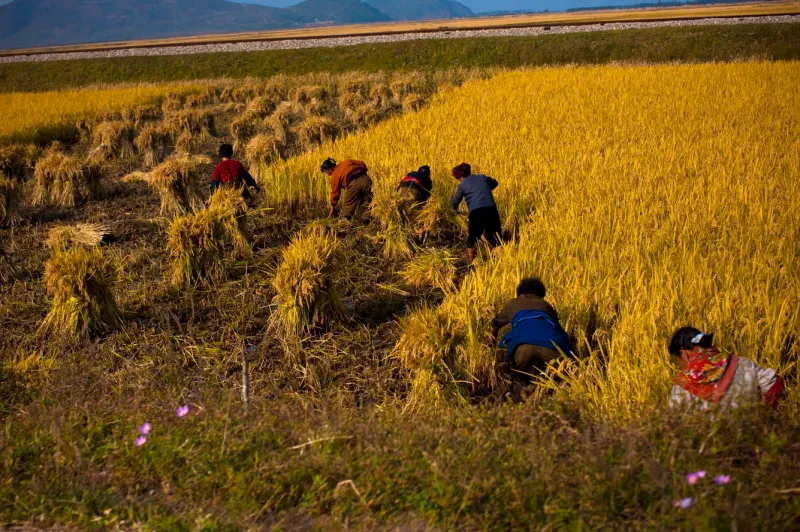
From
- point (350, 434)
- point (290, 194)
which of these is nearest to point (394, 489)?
point (350, 434)

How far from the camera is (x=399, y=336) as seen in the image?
442 cm

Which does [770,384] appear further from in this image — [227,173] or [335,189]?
[227,173]

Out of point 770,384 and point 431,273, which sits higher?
point 770,384

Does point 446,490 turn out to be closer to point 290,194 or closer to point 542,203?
point 542,203

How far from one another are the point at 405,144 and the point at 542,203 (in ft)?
11.6

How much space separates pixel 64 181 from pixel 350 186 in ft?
13.8

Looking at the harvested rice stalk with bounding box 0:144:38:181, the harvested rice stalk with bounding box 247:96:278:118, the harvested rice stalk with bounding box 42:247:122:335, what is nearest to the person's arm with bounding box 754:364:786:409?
the harvested rice stalk with bounding box 42:247:122:335

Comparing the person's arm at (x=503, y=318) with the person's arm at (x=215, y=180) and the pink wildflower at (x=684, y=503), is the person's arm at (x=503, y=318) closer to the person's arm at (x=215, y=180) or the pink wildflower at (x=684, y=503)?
the pink wildflower at (x=684, y=503)

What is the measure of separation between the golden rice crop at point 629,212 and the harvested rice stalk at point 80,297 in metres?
2.57

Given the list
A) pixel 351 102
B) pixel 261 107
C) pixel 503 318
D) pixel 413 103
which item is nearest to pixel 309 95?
pixel 261 107

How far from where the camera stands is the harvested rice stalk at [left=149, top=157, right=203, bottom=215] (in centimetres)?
750

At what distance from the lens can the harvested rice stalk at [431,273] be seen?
5.00 metres

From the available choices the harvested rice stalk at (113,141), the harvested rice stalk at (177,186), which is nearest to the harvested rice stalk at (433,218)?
the harvested rice stalk at (177,186)

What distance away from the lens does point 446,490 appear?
2.18 meters
